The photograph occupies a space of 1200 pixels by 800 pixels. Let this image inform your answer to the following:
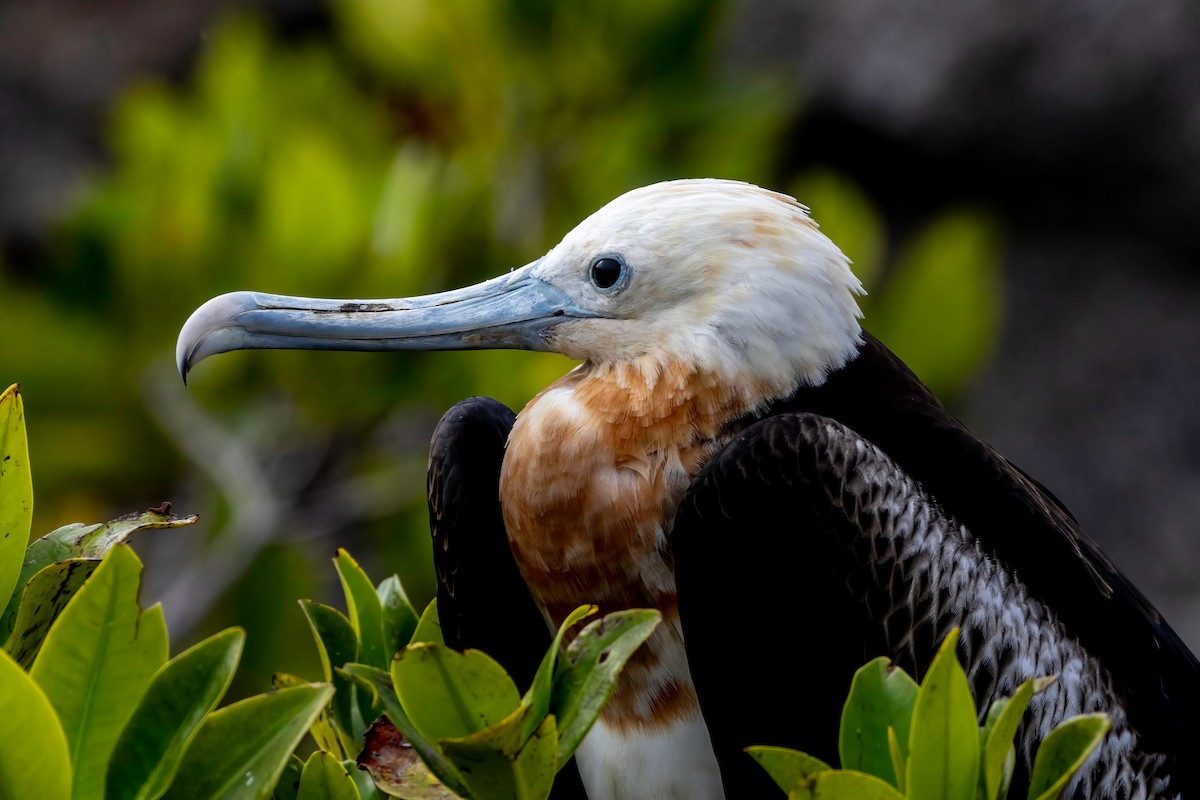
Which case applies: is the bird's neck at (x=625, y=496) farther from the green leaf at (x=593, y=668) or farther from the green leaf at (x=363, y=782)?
the green leaf at (x=593, y=668)

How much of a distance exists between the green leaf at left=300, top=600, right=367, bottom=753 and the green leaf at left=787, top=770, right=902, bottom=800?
569mm

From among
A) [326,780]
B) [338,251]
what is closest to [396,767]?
[326,780]

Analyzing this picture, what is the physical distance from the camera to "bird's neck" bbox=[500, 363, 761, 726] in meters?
1.51

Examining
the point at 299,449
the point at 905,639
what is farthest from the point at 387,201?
the point at 905,639

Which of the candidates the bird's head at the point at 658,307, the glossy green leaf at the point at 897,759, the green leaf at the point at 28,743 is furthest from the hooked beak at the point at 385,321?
the glossy green leaf at the point at 897,759

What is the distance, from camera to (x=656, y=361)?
1.59 metres

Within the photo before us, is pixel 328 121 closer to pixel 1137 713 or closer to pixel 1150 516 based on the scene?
pixel 1137 713

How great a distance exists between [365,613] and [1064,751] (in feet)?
2.36

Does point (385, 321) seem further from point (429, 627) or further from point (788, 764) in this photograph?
point (788, 764)

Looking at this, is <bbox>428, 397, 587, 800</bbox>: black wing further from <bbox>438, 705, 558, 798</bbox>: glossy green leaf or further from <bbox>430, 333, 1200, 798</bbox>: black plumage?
<bbox>438, 705, 558, 798</bbox>: glossy green leaf

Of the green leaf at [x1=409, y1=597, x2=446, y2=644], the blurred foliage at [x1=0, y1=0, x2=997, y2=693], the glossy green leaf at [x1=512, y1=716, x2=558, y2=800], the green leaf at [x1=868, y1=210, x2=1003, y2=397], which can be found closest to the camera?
the glossy green leaf at [x1=512, y1=716, x2=558, y2=800]

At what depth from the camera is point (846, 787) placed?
101cm

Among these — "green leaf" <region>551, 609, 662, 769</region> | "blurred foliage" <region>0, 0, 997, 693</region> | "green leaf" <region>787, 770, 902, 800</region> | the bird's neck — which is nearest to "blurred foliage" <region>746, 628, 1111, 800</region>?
"green leaf" <region>787, 770, 902, 800</region>

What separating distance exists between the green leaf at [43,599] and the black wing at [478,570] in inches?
21.9
